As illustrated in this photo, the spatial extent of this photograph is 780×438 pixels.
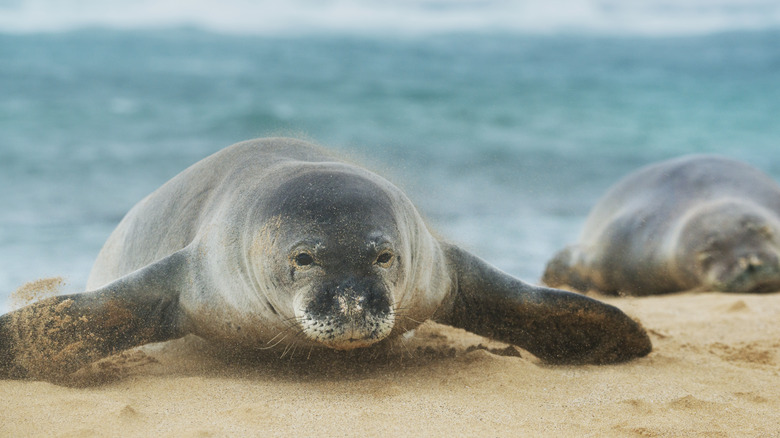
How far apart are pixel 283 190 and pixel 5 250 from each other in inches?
264

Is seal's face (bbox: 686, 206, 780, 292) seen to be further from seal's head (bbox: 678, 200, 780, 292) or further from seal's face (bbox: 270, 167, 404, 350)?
seal's face (bbox: 270, 167, 404, 350)

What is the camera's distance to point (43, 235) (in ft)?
34.9

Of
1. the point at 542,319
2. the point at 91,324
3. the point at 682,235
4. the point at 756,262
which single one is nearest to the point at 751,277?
the point at 756,262

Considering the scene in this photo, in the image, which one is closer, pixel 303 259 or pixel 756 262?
pixel 303 259

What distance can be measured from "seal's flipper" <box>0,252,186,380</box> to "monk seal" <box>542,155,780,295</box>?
539 cm

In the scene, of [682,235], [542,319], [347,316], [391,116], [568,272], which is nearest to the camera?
[347,316]

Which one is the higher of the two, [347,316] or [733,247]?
[347,316]

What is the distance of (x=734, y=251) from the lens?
27.3ft

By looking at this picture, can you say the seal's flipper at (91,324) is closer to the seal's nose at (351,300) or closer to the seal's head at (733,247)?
the seal's nose at (351,300)

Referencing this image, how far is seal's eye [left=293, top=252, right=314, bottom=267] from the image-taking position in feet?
12.4

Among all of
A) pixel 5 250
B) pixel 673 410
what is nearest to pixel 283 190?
pixel 673 410

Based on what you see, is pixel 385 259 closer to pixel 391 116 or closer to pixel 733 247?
pixel 733 247

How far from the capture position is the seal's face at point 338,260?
3586 millimetres

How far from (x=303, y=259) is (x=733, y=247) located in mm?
5926
